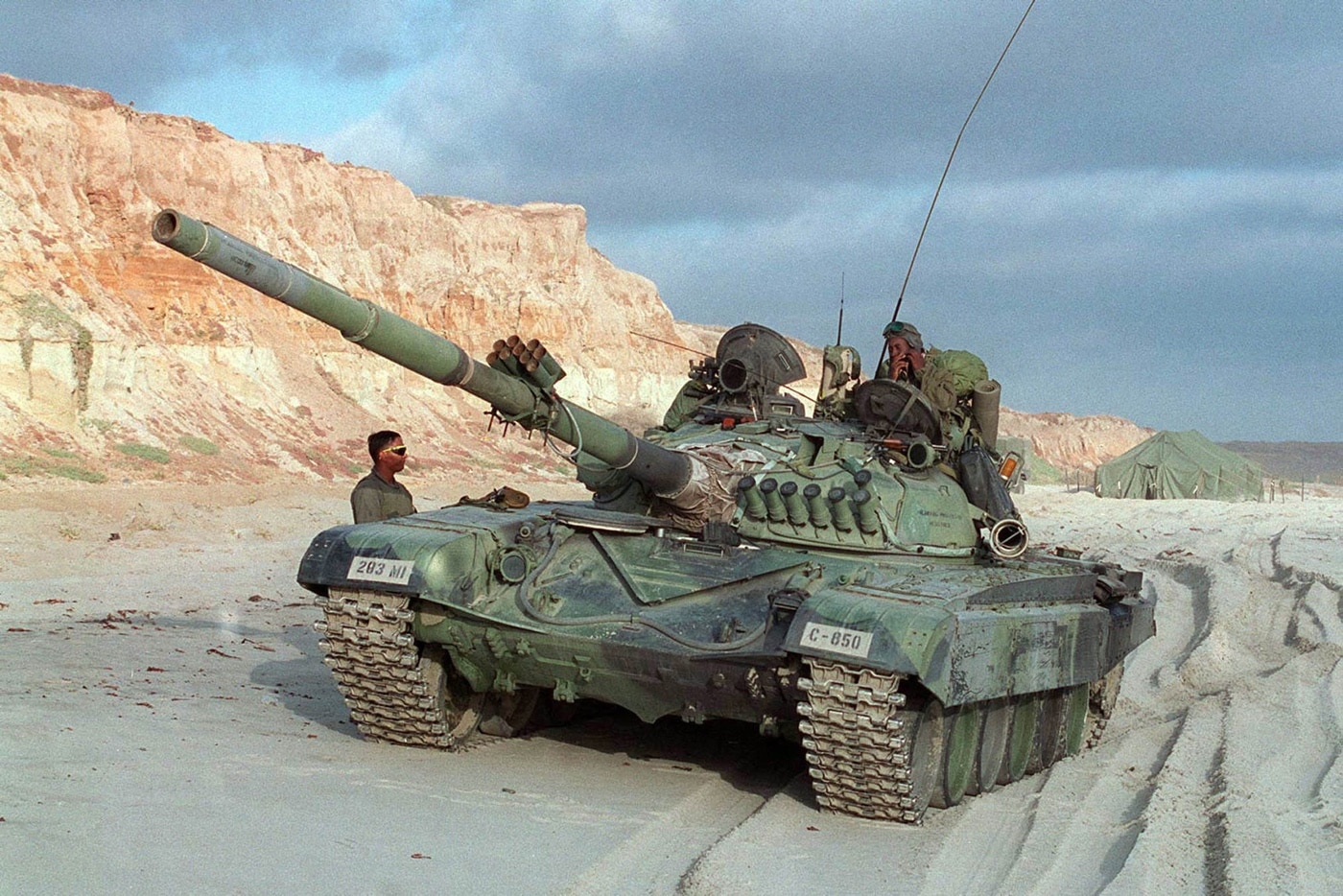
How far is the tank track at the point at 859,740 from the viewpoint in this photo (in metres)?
7.25

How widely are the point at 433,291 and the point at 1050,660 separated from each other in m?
42.6

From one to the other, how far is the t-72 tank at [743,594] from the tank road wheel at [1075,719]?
1.0 inches

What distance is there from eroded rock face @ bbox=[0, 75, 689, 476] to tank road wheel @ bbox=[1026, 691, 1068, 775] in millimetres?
21429

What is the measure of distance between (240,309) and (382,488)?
29232mm

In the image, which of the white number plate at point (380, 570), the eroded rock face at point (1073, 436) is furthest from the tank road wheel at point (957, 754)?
the eroded rock face at point (1073, 436)

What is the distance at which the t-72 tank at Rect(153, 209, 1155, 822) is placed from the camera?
7359 millimetres

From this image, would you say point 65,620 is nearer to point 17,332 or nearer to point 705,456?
Result: point 705,456

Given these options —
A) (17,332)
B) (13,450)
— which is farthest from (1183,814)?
(17,332)

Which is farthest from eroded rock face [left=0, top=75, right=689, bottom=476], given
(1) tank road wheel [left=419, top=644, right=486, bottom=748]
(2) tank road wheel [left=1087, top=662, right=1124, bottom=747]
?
(2) tank road wheel [left=1087, top=662, right=1124, bottom=747]

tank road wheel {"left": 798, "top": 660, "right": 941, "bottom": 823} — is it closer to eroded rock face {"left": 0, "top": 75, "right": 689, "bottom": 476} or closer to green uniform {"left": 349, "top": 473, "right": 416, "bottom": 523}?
green uniform {"left": 349, "top": 473, "right": 416, "bottom": 523}

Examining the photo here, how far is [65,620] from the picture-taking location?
13.5 m

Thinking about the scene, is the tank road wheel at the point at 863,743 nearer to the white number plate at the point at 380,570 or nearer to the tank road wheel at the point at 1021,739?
the tank road wheel at the point at 1021,739

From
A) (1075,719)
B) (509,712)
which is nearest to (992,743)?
(1075,719)

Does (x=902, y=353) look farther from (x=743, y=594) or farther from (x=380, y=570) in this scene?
(x=380, y=570)
